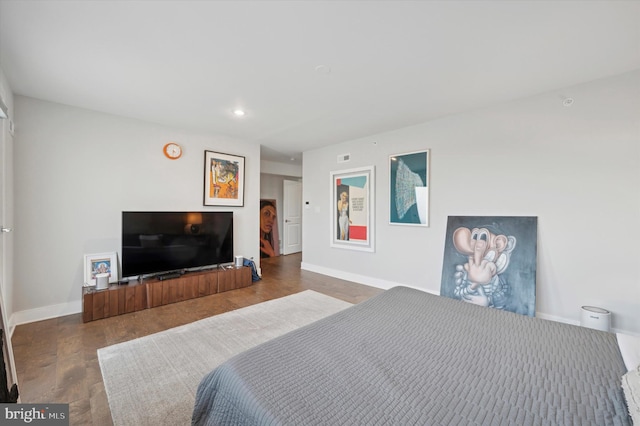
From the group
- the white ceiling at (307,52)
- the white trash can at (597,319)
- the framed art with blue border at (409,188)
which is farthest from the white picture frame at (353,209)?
the white trash can at (597,319)

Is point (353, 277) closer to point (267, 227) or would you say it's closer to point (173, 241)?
point (173, 241)

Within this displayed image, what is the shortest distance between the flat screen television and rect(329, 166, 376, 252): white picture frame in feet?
6.24

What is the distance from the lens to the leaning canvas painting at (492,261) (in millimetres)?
2789

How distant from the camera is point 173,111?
10.6 ft

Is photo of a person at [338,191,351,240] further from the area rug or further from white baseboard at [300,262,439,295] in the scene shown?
the area rug

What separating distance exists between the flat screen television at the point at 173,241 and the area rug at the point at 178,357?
3.95 feet

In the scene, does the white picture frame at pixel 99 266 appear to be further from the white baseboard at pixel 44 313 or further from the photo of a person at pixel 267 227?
the photo of a person at pixel 267 227

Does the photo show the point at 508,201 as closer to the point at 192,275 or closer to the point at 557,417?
the point at 557,417

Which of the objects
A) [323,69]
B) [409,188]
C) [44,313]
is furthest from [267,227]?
[323,69]

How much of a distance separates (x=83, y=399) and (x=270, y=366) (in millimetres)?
1582

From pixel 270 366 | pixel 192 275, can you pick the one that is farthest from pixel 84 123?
pixel 270 366

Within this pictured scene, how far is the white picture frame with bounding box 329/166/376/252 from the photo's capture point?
438cm

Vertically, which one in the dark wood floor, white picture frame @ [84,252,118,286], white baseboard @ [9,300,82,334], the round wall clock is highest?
the round wall clock

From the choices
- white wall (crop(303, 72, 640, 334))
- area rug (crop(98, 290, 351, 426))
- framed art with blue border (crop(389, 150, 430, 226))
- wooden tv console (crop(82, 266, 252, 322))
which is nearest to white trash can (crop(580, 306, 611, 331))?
white wall (crop(303, 72, 640, 334))
